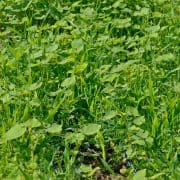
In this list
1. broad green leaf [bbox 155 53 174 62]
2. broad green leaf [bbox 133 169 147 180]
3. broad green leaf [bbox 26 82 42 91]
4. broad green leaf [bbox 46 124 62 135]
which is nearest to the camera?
broad green leaf [bbox 133 169 147 180]

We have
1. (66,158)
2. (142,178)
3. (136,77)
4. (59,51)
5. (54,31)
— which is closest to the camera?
(142,178)

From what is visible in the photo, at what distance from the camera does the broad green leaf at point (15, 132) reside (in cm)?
259

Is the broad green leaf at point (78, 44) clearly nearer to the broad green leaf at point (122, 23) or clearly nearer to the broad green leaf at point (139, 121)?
the broad green leaf at point (122, 23)

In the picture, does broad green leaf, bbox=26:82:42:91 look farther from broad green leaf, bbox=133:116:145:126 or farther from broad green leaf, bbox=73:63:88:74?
broad green leaf, bbox=133:116:145:126

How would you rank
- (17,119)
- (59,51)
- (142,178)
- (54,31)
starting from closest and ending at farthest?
1. (142,178)
2. (17,119)
3. (59,51)
4. (54,31)

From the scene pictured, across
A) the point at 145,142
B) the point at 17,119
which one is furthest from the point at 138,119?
the point at 17,119

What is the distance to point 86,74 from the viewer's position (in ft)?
10.2

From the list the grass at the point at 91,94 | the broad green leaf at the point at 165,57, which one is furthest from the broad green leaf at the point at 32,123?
the broad green leaf at the point at 165,57

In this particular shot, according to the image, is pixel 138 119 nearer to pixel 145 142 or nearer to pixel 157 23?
pixel 145 142

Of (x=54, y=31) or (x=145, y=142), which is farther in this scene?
(x=54, y=31)

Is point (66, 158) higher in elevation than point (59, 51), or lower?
lower

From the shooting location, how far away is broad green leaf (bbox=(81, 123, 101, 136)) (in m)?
2.68

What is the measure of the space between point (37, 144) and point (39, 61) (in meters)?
0.63

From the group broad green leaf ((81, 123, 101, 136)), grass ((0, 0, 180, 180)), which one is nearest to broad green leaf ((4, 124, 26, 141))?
grass ((0, 0, 180, 180))
